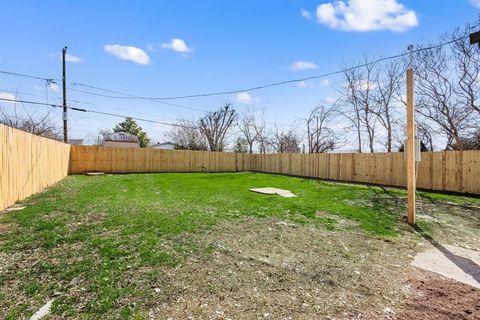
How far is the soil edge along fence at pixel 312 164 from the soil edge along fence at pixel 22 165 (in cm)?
535

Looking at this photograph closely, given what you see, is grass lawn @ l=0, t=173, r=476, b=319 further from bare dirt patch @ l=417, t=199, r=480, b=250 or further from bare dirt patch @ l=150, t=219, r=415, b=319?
bare dirt patch @ l=417, t=199, r=480, b=250

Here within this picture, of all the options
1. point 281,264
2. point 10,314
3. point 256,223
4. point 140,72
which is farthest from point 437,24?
point 140,72

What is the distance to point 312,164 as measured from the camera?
1300 centimetres

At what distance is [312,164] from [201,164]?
6763 mm

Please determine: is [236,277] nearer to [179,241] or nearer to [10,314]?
[179,241]

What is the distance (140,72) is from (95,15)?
18.7 ft

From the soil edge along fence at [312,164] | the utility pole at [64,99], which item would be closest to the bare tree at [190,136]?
the soil edge along fence at [312,164]

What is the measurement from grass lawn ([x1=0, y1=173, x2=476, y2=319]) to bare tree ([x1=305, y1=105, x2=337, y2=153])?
1303 centimetres

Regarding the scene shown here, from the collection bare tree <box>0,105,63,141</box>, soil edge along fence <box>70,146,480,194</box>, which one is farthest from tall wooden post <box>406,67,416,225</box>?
bare tree <box>0,105,63,141</box>

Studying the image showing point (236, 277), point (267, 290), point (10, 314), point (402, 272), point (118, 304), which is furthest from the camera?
point (402, 272)

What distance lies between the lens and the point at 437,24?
329 inches

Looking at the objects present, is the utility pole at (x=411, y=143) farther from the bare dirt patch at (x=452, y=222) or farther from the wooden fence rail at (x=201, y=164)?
the wooden fence rail at (x=201, y=164)

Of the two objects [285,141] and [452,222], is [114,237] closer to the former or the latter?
[452,222]

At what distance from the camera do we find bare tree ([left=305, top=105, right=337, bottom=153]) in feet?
62.2
